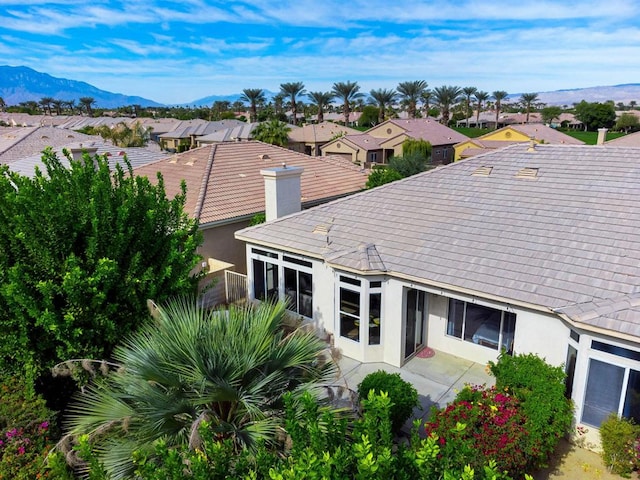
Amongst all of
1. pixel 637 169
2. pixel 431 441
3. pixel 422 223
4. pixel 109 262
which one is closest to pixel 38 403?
pixel 109 262

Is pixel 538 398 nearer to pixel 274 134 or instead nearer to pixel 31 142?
pixel 31 142

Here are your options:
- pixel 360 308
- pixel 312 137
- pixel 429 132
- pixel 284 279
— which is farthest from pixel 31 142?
pixel 429 132

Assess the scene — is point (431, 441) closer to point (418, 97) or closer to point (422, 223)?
point (422, 223)

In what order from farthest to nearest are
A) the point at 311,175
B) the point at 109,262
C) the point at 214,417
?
the point at 311,175
the point at 109,262
the point at 214,417

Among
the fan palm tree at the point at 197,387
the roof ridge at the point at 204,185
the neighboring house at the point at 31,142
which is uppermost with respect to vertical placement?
the neighboring house at the point at 31,142

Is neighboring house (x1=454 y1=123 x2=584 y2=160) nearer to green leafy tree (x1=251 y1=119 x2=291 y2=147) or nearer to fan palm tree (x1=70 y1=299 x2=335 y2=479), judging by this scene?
green leafy tree (x1=251 y1=119 x2=291 y2=147)

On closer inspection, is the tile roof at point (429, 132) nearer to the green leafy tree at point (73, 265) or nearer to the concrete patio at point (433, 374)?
the concrete patio at point (433, 374)

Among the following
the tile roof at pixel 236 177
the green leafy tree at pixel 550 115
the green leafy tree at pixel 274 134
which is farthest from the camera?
the green leafy tree at pixel 550 115

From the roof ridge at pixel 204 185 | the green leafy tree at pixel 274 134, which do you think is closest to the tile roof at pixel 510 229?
the roof ridge at pixel 204 185
